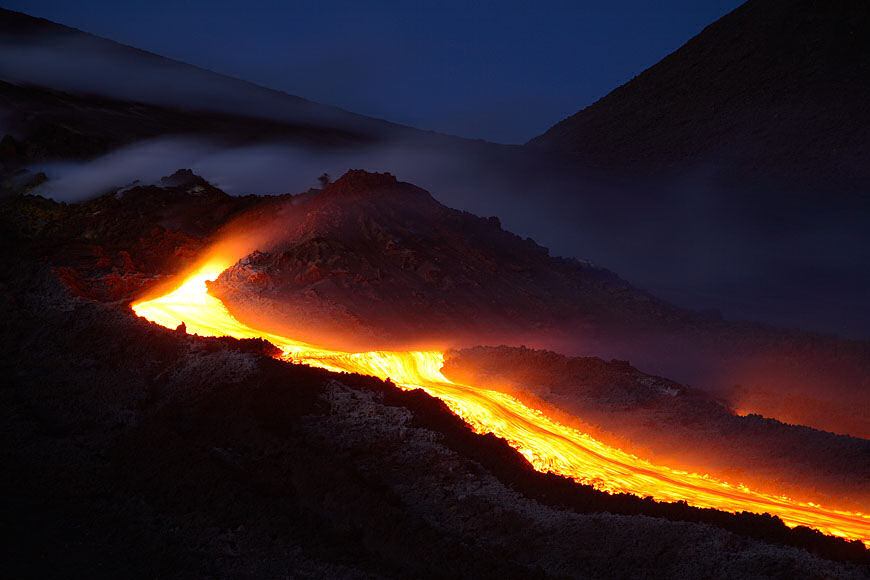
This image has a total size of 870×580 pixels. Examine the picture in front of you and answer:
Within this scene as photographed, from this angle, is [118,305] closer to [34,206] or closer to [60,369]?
[60,369]

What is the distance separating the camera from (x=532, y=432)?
37.7 ft

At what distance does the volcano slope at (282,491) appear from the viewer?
730 cm

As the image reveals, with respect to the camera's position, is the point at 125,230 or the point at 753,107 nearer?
the point at 125,230

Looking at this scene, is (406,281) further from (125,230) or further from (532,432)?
(125,230)

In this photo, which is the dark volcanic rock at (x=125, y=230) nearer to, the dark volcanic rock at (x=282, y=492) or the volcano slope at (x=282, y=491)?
the volcano slope at (x=282, y=491)

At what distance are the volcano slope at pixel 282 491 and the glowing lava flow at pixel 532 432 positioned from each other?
754 mm

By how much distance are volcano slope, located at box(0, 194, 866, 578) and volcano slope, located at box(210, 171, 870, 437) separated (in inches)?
146

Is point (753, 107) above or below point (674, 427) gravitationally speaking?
above

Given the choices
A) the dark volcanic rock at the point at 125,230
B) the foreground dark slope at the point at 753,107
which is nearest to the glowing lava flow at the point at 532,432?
the dark volcanic rock at the point at 125,230

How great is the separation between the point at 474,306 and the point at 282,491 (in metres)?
9.68

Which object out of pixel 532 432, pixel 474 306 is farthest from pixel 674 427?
pixel 474 306

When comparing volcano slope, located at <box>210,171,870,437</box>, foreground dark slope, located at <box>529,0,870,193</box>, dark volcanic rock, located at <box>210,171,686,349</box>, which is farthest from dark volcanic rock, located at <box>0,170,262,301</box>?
foreground dark slope, located at <box>529,0,870,193</box>

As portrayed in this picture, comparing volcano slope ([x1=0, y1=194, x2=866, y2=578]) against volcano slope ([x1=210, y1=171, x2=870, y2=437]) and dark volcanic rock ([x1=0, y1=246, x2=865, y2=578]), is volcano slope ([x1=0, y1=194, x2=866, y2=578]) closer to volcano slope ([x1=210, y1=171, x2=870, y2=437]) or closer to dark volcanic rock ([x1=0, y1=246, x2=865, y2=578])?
dark volcanic rock ([x1=0, y1=246, x2=865, y2=578])

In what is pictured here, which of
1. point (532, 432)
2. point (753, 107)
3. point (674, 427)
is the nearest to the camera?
point (532, 432)
